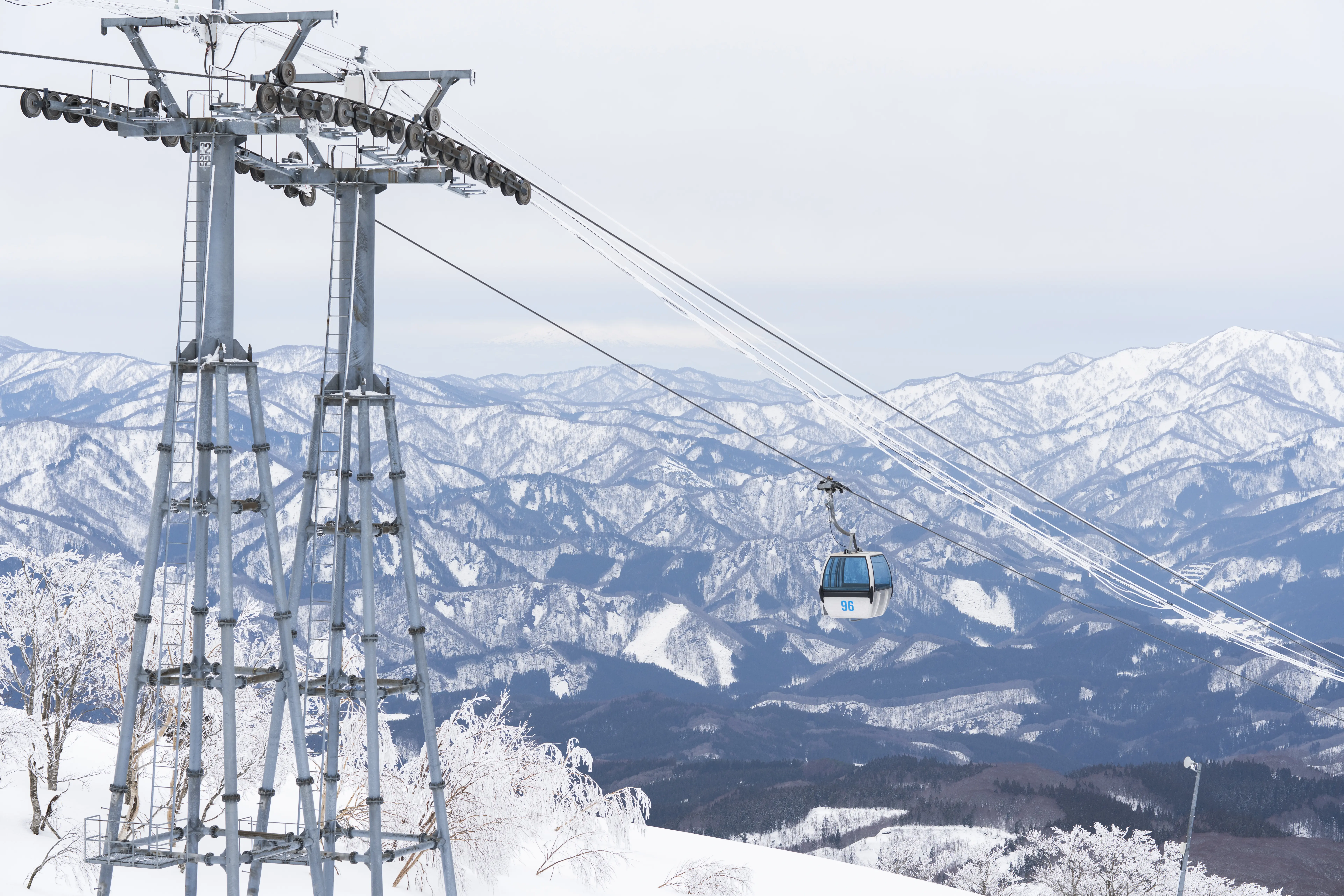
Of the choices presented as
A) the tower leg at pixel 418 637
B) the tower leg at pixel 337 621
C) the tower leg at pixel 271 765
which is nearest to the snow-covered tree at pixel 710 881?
the tower leg at pixel 418 637

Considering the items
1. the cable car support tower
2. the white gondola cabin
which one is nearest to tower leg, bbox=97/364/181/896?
the cable car support tower

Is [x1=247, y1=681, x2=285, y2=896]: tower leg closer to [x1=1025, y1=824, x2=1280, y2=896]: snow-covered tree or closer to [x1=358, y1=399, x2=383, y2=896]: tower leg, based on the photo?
[x1=358, y1=399, x2=383, y2=896]: tower leg

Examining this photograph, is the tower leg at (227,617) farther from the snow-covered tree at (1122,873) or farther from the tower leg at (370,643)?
the snow-covered tree at (1122,873)

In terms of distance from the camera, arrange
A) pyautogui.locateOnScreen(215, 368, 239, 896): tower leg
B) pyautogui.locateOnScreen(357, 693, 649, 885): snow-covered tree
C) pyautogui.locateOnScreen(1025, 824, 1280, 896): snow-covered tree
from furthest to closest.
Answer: pyautogui.locateOnScreen(1025, 824, 1280, 896): snow-covered tree < pyautogui.locateOnScreen(357, 693, 649, 885): snow-covered tree < pyautogui.locateOnScreen(215, 368, 239, 896): tower leg

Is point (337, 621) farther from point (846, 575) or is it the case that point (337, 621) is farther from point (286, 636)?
point (846, 575)

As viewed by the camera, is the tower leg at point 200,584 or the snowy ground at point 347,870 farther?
the snowy ground at point 347,870

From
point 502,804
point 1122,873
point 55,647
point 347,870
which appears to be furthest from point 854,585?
point 1122,873
